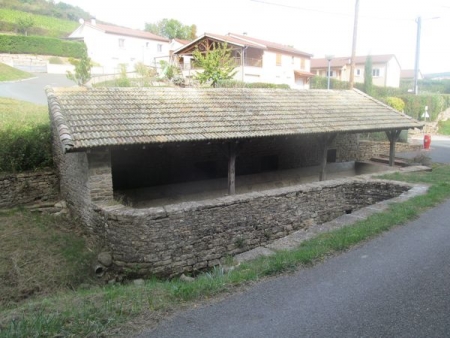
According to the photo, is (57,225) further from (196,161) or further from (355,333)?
(355,333)

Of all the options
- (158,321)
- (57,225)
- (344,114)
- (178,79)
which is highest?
(178,79)

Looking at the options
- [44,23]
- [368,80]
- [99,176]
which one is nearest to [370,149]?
[99,176]

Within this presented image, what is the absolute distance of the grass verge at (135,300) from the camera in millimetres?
4074

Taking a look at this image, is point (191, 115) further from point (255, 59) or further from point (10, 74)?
point (255, 59)

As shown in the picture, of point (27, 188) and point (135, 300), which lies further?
point (27, 188)

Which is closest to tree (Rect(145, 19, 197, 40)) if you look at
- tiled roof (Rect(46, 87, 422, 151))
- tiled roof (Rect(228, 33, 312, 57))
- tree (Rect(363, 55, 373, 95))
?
tiled roof (Rect(228, 33, 312, 57))

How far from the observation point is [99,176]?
930 cm

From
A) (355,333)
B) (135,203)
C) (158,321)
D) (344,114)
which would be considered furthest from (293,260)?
(344,114)

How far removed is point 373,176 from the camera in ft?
41.4

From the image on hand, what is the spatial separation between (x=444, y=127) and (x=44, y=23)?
2327 inches

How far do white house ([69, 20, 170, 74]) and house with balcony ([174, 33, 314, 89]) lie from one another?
10200mm

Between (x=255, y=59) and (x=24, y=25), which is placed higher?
(x=24, y=25)

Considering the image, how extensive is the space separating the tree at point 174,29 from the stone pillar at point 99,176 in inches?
2262

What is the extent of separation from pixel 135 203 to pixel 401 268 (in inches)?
320
